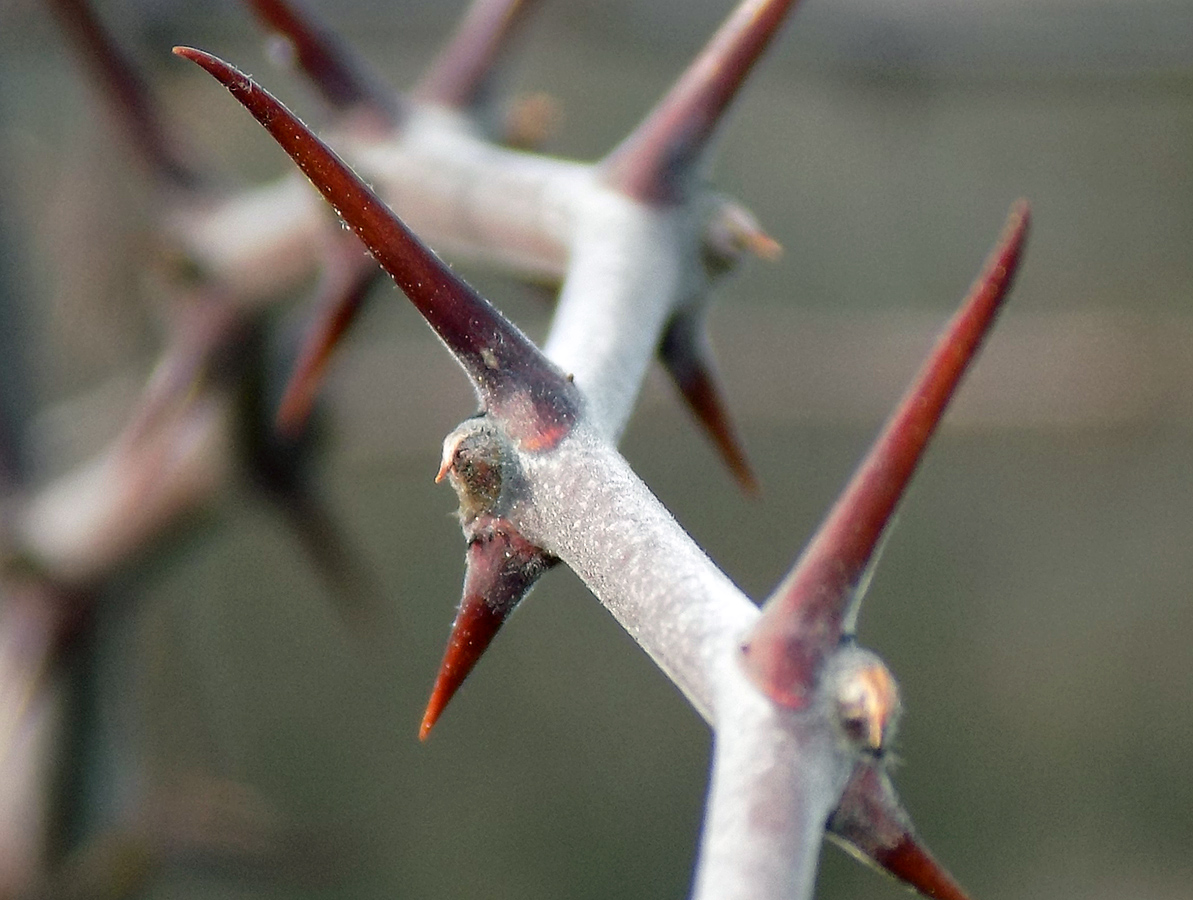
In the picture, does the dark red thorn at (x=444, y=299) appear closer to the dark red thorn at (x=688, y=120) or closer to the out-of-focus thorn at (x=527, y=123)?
the dark red thorn at (x=688, y=120)

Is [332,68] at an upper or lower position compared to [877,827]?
upper

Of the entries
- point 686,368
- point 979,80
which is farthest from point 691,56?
point 686,368

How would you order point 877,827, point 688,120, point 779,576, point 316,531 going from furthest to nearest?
point 779,576, point 316,531, point 688,120, point 877,827

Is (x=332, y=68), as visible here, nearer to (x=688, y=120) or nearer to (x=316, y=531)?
(x=688, y=120)

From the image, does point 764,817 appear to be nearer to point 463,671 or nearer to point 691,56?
point 463,671

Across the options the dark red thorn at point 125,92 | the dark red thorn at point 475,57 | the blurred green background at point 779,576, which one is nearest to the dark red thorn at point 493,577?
the dark red thorn at point 475,57

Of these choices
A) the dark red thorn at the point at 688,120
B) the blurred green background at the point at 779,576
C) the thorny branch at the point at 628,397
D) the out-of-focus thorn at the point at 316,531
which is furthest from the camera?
the blurred green background at the point at 779,576

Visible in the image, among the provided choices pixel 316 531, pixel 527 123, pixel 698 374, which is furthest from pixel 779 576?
pixel 698 374
